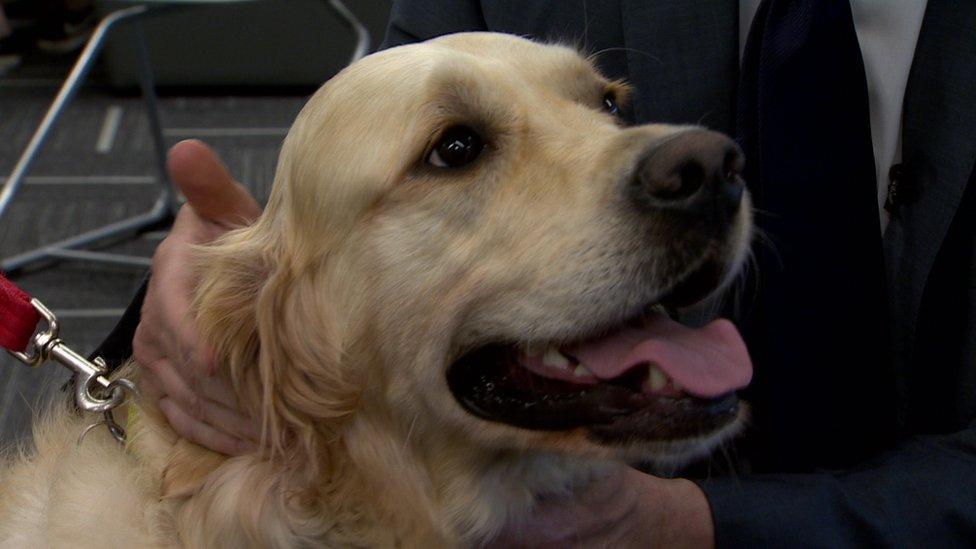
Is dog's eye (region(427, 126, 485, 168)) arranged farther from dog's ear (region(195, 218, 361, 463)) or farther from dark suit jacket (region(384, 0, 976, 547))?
dark suit jacket (region(384, 0, 976, 547))

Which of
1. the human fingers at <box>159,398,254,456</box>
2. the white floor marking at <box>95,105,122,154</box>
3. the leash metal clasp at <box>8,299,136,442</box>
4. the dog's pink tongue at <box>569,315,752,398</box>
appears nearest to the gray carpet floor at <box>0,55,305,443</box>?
the white floor marking at <box>95,105,122,154</box>

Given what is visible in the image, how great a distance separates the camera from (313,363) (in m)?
1.01

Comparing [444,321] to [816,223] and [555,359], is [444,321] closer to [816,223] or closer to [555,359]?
[555,359]

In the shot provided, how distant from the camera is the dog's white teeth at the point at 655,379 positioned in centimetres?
91

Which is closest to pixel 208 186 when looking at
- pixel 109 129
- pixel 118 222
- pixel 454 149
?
pixel 454 149

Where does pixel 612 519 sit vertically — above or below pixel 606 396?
below

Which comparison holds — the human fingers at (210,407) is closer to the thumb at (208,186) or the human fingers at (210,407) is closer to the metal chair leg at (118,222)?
the thumb at (208,186)

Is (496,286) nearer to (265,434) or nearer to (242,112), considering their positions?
(265,434)

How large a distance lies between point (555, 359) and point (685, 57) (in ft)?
1.72

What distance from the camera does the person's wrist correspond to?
1.10 m

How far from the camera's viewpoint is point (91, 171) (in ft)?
12.1

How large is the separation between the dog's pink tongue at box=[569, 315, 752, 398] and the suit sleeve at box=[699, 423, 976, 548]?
270mm

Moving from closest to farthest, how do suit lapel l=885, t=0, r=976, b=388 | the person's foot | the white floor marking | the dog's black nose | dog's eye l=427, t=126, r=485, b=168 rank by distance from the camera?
the dog's black nose
dog's eye l=427, t=126, r=485, b=168
suit lapel l=885, t=0, r=976, b=388
the white floor marking
the person's foot

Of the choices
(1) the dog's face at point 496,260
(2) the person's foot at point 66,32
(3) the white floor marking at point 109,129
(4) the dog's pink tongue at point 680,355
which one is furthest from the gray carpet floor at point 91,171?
(4) the dog's pink tongue at point 680,355
